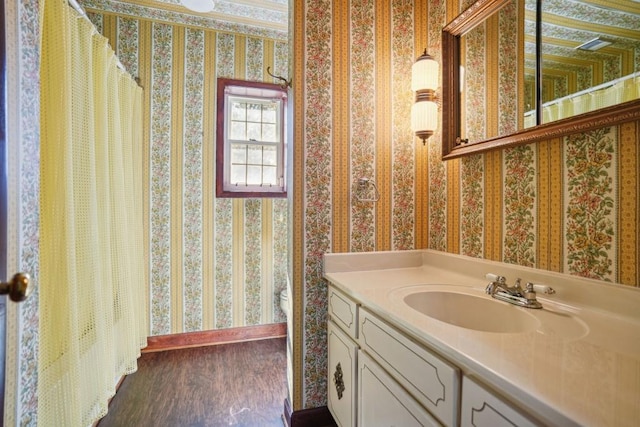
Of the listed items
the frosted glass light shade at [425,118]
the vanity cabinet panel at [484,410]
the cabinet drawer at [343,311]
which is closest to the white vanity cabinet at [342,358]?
the cabinet drawer at [343,311]

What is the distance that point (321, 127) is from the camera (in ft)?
5.04

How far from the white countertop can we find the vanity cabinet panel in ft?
0.08

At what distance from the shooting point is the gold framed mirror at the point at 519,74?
89 centimetres

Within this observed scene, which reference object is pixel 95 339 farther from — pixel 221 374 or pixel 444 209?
pixel 444 209

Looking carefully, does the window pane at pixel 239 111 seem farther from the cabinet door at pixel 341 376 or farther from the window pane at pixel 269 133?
the cabinet door at pixel 341 376

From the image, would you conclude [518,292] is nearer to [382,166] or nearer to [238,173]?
[382,166]

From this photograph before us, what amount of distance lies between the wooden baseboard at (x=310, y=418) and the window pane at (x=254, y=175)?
1.76 meters

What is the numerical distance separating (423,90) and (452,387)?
1312 millimetres

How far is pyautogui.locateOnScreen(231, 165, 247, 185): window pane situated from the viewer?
8.75 feet

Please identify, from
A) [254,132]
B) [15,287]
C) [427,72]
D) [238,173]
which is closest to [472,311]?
[427,72]

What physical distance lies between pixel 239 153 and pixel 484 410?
2.50m

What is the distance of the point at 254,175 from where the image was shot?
8.91 ft

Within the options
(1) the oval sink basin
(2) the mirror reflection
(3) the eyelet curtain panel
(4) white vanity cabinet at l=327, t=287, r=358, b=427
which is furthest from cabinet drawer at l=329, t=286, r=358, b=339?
(3) the eyelet curtain panel

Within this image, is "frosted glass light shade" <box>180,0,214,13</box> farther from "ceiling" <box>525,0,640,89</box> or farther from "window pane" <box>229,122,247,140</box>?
"ceiling" <box>525,0,640,89</box>
